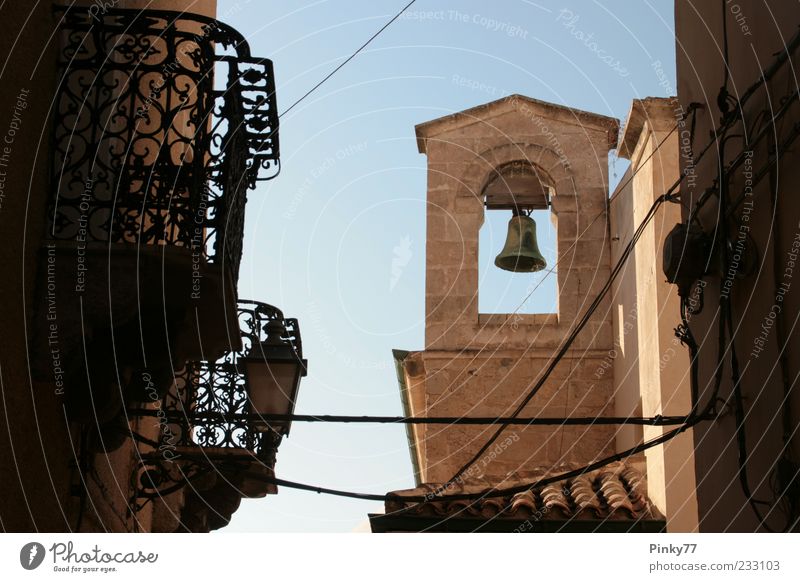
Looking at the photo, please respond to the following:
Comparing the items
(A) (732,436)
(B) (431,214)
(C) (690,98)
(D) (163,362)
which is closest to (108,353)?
(D) (163,362)

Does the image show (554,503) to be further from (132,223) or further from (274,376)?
(132,223)

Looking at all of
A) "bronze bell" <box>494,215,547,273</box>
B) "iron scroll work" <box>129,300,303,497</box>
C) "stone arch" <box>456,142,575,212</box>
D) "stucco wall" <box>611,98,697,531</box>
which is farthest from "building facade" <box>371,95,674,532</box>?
"iron scroll work" <box>129,300,303,497</box>

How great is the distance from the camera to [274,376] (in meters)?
8.59

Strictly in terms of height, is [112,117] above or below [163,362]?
above

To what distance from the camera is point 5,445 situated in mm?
6324

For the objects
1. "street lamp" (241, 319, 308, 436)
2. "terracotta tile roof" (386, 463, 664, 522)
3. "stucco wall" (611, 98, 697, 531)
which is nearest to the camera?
"street lamp" (241, 319, 308, 436)

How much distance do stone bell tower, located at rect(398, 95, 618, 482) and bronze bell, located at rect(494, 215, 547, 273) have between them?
0.65 metres

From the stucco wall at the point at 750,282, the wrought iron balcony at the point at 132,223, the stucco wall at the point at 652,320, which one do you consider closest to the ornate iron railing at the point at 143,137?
the wrought iron balcony at the point at 132,223

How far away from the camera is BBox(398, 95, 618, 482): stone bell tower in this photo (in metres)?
14.2

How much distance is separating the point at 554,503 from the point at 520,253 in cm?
353

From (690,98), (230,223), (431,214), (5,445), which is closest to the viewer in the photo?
(5,445)

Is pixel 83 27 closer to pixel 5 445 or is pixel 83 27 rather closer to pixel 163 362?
pixel 163 362

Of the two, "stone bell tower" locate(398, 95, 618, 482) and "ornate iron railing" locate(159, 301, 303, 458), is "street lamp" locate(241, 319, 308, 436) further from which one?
"stone bell tower" locate(398, 95, 618, 482)

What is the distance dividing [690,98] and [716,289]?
1.65m
